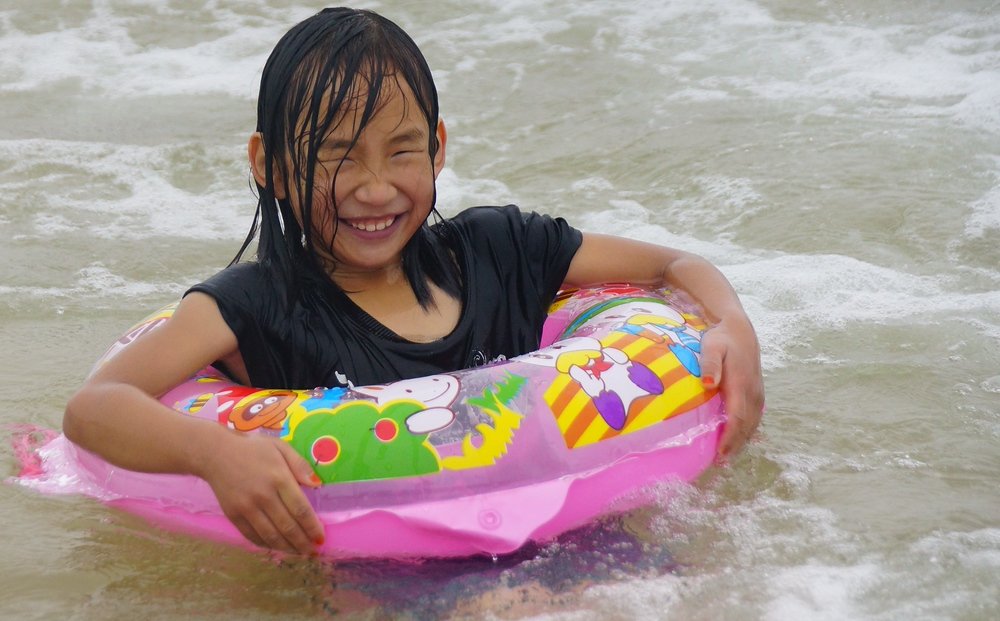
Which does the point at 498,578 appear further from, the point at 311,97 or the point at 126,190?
the point at 126,190

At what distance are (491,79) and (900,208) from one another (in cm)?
333

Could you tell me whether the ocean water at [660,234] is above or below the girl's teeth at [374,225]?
below

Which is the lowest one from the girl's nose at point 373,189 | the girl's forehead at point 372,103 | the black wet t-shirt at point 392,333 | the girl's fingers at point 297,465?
the girl's fingers at point 297,465

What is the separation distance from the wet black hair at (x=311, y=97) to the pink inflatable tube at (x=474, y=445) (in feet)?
1.15

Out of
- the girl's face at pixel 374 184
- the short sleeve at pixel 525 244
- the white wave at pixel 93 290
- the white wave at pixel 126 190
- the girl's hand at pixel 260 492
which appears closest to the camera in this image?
the girl's hand at pixel 260 492

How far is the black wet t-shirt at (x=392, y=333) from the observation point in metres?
2.80

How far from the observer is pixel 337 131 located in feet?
8.87

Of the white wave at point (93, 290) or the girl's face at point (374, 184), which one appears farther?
the white wave at point (93, 290)

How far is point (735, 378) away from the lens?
9.76 ft

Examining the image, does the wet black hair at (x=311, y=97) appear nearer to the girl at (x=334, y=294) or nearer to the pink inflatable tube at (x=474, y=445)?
the girl at (x=334, y=294)

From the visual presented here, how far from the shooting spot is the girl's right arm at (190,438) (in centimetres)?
247

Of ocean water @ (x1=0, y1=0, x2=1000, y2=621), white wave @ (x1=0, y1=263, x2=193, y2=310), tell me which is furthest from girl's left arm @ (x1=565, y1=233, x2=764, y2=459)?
white wave @ (x1=0, y1=263, x2=193, y2=310)

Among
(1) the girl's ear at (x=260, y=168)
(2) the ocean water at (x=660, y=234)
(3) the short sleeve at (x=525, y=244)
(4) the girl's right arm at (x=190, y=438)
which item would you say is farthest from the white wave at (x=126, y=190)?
(4) the girl's right arm at (x=190, y=438)

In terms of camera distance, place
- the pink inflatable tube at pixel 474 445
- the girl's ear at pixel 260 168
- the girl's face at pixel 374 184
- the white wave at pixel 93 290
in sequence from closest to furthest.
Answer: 1. the pink inflatable tube at pixel 474 445
2. the girl's face at pixel 374 184
3. the girl's ear at pixel 260 168
4. the white wave at pixel 93 290
